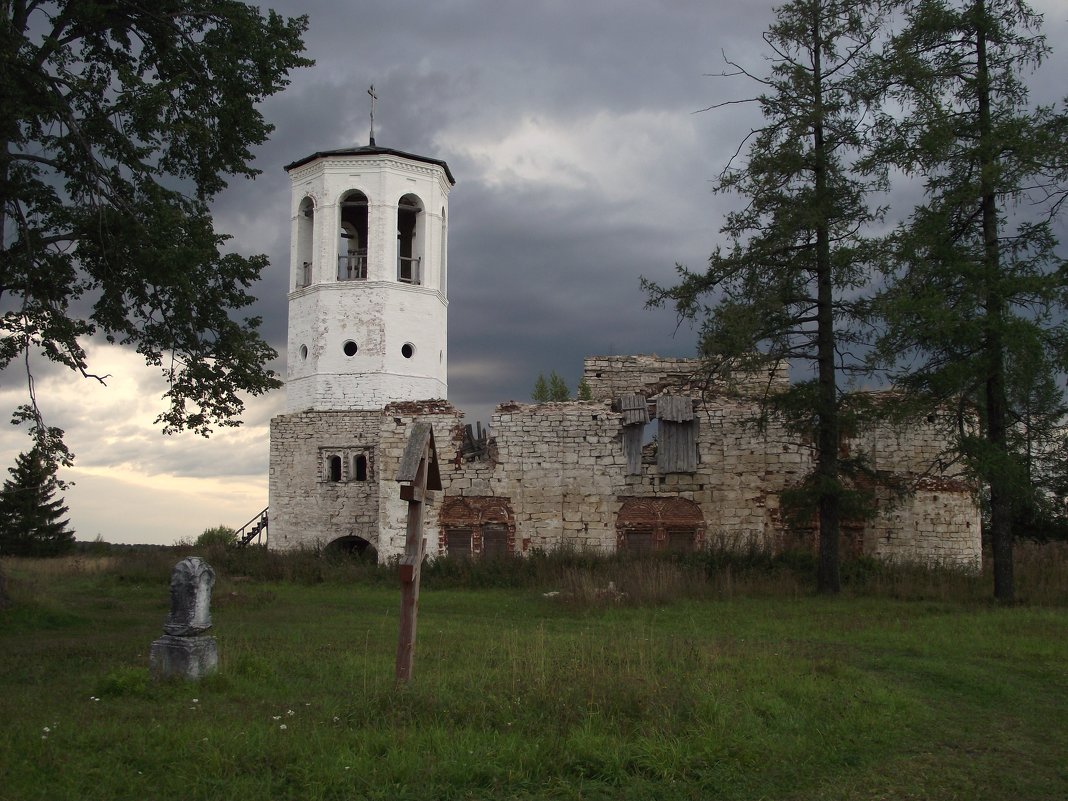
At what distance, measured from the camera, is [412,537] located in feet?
28.5

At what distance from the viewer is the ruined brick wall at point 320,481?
92.9ft

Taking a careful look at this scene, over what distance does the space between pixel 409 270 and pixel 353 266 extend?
2.10 meters

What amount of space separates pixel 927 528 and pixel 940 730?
14506 millimetres

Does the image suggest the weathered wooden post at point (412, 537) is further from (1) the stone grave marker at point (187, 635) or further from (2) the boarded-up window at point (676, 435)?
(2) the boarded-up window at point (676, 435)

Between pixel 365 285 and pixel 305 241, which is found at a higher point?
pixel 305 241

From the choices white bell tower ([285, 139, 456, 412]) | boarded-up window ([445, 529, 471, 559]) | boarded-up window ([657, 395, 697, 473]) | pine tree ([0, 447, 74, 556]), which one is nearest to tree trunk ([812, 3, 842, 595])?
boarded-up window ([657, 395, 697, 473])

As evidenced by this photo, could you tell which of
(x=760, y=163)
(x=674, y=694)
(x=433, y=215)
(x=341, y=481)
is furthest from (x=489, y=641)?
(x=433, y=215)

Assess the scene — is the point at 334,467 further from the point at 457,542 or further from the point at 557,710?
the point at 557,710

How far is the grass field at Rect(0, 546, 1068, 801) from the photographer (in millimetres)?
6348

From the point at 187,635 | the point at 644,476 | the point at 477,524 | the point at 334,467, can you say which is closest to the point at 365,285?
the point at 334,467

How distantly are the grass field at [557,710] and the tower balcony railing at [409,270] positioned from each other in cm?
2016

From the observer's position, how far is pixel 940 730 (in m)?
7.89

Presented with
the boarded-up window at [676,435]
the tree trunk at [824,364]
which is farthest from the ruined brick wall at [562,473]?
the tree trunk at [824,364]

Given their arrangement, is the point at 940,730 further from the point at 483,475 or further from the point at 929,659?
the point at 483,475
